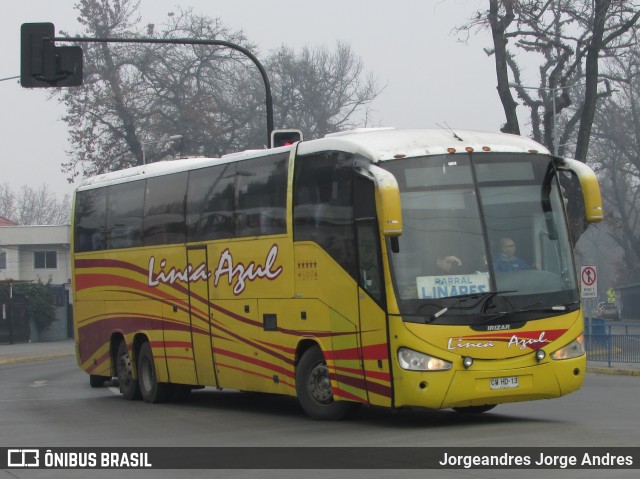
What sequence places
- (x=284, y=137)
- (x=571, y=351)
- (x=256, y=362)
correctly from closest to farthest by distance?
(x=571, y=351), (x=256, y=362), (x=284, y=137)

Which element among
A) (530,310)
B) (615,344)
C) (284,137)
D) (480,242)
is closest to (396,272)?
(480,242)

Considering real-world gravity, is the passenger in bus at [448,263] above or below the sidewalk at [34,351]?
above

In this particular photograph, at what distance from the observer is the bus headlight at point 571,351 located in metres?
14.0

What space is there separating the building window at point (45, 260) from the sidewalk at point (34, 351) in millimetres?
15803

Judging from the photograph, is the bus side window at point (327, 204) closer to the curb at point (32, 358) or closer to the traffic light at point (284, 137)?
the traffic light at point (284, 137)

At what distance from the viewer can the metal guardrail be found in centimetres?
3125

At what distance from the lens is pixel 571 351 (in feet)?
46.4

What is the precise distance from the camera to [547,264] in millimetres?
14141

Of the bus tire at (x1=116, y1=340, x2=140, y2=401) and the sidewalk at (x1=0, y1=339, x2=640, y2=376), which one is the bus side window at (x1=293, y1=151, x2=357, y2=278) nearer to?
the bus tire at (x1=116, y1=340, x2=140, y2=401)

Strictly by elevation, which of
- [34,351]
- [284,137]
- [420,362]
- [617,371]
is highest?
[284,137]

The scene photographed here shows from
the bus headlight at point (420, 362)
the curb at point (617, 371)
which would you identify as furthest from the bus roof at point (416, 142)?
the curb at point (617, 371)

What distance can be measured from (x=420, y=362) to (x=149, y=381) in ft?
26.8

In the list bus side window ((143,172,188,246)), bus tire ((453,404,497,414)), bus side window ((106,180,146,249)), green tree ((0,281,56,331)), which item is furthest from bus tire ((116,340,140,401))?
green tree ((0,281,56,331))

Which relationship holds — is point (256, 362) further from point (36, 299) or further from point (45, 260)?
point (45, 260)
